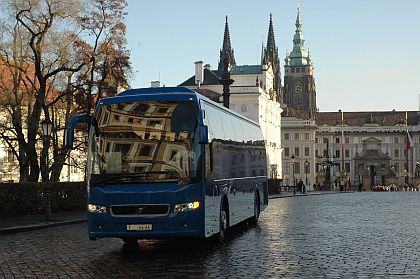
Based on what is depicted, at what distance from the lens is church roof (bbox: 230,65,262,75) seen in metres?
108

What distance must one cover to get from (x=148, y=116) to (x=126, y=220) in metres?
2.22

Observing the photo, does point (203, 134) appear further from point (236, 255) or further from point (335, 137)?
point (335, 137)

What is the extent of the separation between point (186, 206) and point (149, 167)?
1110 millimetres

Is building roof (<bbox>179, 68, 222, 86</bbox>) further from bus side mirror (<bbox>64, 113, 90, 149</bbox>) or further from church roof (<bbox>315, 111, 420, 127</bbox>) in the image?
bus side mirror (<bbox>64, 113, 90, 149</bbox>)

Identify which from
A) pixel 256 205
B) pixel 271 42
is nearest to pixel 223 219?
Answer: pixel 256 205

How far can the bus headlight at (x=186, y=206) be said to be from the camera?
551 inches

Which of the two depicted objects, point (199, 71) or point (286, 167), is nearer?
point (199, 71)

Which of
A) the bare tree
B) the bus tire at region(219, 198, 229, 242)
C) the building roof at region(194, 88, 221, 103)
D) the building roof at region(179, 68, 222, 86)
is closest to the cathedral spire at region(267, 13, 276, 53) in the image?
the building roof at region(179, 68, 222, 86)

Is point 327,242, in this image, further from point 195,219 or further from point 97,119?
point 97,119

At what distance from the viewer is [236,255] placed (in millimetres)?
13953

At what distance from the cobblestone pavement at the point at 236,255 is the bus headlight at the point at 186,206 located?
964 millimetres

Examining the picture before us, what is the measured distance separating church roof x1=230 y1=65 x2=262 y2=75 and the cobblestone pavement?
3475 inches

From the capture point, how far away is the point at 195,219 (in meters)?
14.2

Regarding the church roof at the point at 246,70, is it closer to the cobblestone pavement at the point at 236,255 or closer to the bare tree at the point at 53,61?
the bare tree at the point at 53,61
